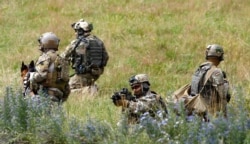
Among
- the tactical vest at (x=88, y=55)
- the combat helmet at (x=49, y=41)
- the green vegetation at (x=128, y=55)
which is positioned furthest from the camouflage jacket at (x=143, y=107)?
the tactical vest at (x=88, y=55)

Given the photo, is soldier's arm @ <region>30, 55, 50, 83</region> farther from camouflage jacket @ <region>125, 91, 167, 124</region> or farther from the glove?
camouflage jacket @ <region>125, 91, 167, 124</region>

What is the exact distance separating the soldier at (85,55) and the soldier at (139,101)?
4187 millimetres

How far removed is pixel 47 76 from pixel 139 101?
1.92 metres

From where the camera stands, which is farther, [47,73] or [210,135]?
[47,73]

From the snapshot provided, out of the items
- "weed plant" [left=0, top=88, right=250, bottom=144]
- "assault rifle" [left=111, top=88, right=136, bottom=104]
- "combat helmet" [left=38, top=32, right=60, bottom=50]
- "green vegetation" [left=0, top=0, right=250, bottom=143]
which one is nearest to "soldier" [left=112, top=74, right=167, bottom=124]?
"assault rifle" [left=111, top=88, right=136, bottom=104]

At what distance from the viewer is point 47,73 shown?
9430 mm

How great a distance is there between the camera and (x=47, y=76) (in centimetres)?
945

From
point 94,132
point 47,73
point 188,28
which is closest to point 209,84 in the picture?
point 47,73

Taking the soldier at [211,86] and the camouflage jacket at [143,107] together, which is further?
the soldier at [211,86]

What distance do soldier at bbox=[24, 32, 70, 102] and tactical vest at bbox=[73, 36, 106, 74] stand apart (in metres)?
2.72

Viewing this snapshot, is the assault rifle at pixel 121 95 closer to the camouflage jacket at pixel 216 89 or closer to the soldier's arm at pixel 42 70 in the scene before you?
the camouflage jacket at pixel 216 89

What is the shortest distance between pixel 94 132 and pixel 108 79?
848 centimetres

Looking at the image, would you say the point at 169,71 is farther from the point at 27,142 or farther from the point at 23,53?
the point at 27,142

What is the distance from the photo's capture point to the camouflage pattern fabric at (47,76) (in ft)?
30.8
